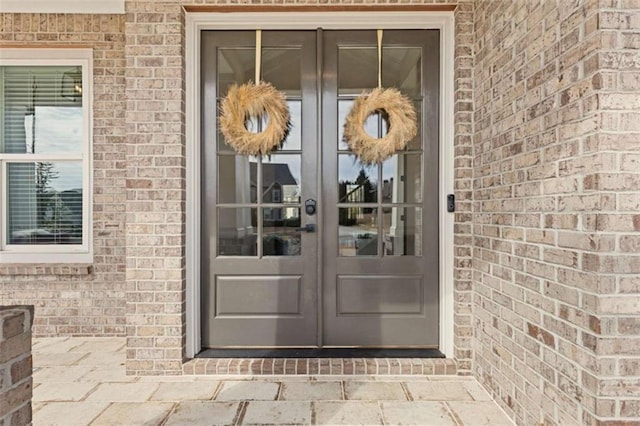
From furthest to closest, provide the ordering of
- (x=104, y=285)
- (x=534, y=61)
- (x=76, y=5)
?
(x=104, y=285)
(x=76, y=5)
(x=534, y=61)

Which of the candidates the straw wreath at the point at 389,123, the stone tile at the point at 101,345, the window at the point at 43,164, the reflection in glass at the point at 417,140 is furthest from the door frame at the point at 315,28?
the window at the point at 43,164

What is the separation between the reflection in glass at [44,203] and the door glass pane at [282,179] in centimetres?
177

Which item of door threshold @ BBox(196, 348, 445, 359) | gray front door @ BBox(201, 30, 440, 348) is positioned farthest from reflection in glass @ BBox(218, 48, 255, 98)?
door threshold @ BBox(196, 348, 445, 359)

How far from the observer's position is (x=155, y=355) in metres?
2.59

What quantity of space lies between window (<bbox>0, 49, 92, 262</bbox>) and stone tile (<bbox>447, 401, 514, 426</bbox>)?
3.01 metres

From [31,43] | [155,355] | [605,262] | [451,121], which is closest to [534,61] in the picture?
[451,121]

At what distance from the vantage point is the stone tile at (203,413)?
2.07 meters

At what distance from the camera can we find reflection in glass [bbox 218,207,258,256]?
2.77 metres

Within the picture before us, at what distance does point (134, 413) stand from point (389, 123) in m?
2.27

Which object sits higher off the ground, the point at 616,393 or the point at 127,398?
the point at 616,393

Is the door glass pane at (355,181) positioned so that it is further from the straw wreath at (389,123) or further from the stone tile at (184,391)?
the stone tile at (184,391)

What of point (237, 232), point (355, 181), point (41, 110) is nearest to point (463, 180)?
point (355, 181)

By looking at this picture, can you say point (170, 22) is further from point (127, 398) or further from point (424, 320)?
point (424, 320)

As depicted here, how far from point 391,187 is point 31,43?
3.11 metres
